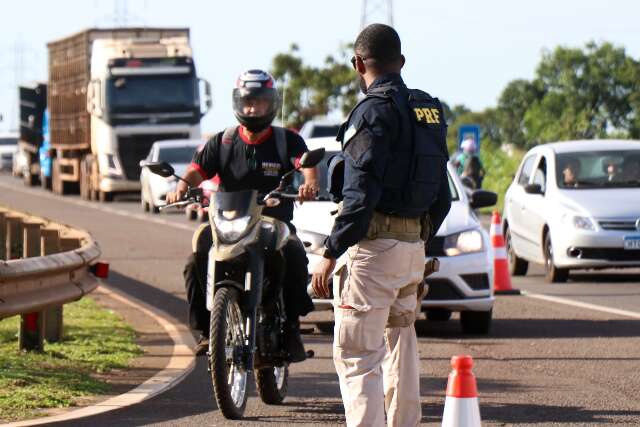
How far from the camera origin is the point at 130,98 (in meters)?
42.1

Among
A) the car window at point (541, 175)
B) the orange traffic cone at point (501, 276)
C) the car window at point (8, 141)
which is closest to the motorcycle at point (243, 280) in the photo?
the orange traffic cone at point (501, 276)

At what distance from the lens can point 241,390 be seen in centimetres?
913

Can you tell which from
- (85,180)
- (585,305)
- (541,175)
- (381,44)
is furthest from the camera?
(85,180)

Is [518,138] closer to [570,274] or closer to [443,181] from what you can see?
A: [570,274]

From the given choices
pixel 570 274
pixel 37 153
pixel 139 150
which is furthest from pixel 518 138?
pixel 570 274

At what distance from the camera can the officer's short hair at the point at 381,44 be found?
7039 mm

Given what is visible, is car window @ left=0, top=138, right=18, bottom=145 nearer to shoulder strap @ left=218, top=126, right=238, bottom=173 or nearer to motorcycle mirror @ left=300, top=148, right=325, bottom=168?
shoulder strap @ left=218, top=126, right=238, bottom=173

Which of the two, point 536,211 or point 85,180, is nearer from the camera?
point 536,211

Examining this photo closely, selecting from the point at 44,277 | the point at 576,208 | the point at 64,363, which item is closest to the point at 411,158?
the point at 44,277

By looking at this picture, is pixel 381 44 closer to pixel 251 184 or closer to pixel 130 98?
pixel 251 184

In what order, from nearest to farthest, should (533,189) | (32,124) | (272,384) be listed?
(272,384), (533,189), (32,124)

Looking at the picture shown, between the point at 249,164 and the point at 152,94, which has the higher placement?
the point at 152,94

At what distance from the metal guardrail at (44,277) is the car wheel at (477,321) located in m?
3.05

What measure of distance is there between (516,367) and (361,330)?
179 inches
